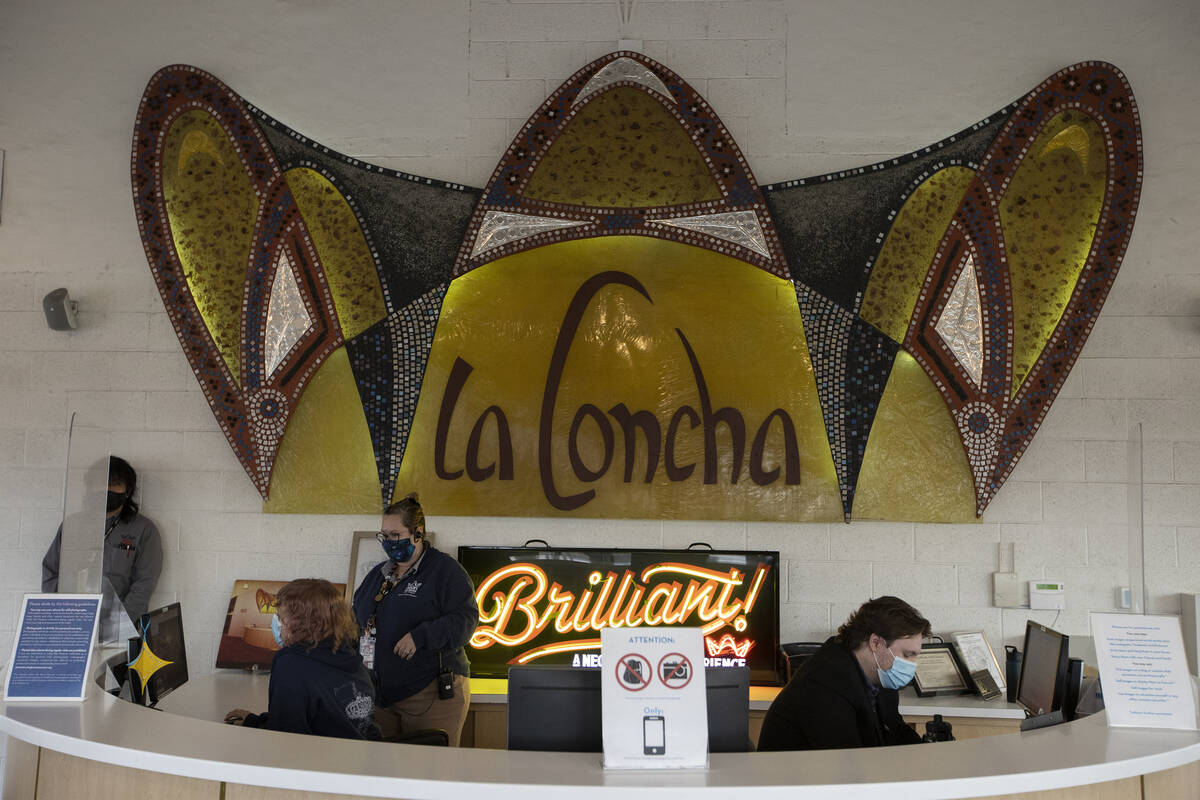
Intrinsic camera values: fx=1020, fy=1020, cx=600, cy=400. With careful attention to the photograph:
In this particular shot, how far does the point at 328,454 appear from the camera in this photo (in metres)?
4.71

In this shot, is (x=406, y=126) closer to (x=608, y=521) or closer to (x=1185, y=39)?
(x=608, y=521)

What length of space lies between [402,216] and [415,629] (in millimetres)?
1965

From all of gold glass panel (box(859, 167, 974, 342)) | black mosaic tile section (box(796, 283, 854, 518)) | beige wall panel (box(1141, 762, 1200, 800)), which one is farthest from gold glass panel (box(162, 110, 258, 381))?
beige wall panel (box(1141, 762, 1200, 800))

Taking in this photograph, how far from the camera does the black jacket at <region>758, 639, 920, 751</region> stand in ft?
9.25

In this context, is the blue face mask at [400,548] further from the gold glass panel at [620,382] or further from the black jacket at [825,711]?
the black jacket at [825,711]

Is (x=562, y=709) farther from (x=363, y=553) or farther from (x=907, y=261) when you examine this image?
(x=907, y=261)

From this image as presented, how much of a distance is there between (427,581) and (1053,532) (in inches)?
108

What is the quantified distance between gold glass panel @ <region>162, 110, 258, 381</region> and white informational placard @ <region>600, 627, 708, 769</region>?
3.07 m

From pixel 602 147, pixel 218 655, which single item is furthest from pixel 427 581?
pixel 602 147

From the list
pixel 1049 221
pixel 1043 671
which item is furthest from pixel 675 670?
pixel 1049 221

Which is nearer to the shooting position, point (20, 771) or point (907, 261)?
point (20, 771)

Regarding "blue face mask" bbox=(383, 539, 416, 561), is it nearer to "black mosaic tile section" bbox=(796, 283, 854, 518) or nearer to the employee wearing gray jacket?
the employee wearing gray jacket

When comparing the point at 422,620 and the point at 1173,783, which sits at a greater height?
the point at 422,620

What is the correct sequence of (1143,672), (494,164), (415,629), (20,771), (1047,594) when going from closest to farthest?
(20,771)
(1143,672)
(415,629)
(1047,594)
(494,164)
